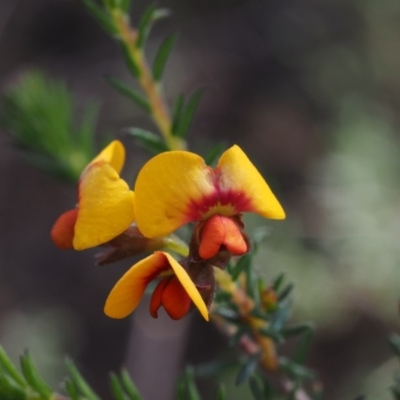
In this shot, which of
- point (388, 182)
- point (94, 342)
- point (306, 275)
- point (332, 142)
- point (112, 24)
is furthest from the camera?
point (94, 342)

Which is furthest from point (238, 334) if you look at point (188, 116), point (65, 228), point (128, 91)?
point (128, 91)

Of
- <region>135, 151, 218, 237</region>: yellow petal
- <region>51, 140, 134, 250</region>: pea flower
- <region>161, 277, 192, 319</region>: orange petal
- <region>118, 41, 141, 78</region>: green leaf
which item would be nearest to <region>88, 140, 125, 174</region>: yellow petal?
<region>51, 140, 134, 250</region>: pea flower

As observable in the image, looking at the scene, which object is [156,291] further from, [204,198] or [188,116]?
[188,116]

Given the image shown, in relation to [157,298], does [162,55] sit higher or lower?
higher

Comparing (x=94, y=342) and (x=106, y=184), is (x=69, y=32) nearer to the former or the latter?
(x=94, y=342)

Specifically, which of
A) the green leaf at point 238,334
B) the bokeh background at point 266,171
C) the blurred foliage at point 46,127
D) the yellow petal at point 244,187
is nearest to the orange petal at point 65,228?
the yellow petal at point 244,187

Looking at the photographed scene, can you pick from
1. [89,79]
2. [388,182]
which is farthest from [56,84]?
[89,79]

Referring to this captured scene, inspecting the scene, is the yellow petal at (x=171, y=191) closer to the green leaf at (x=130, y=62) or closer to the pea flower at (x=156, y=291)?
the pea flower at (x=156, y=291)
